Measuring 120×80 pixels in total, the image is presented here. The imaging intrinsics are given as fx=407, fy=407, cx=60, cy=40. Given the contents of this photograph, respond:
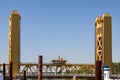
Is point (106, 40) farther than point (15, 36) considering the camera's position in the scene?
No

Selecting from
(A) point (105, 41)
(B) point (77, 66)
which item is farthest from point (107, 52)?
(B) point (77, 66)

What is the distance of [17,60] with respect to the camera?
67.8m

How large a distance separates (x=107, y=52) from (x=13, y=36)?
16.0 meters

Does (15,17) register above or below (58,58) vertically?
above

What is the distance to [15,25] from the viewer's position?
68.6m

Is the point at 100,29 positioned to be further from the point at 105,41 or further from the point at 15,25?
the point at 15,25

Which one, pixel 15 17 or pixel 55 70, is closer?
pixel 15 17

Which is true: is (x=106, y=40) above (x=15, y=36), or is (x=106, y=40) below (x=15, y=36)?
below

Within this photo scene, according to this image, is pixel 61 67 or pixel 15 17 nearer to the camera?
pixel 15 17

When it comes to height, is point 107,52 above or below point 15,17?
below

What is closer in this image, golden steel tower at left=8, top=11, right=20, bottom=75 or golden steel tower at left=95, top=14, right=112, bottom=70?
golden steel tower at left=95, top=14, right=112, bottom=70

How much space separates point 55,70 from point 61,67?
1.61 metres

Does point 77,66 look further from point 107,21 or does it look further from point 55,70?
point 107,21

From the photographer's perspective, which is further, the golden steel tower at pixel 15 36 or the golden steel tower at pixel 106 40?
the golden steel tower at pixel 15 36
